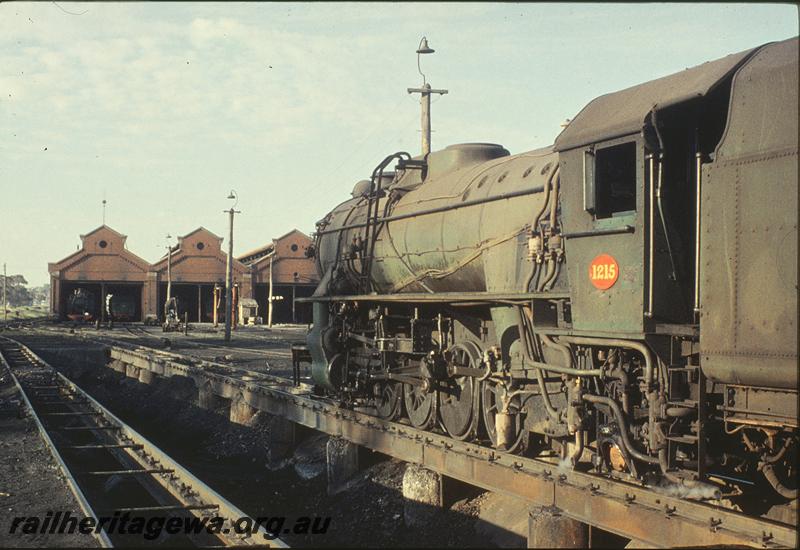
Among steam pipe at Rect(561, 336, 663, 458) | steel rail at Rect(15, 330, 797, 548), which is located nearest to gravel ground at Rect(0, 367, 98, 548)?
steel rail at Rect(15, 330, 797, 548)

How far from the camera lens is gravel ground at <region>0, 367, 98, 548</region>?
8594 mm

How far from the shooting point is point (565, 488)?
7484mm

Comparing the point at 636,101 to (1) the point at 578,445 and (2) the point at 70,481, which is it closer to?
(1) the point at 578,445

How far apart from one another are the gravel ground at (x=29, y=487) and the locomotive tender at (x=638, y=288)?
4592mm

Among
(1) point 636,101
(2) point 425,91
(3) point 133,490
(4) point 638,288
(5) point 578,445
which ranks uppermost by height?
(2) point 425,91

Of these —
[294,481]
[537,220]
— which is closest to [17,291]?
[294,481]

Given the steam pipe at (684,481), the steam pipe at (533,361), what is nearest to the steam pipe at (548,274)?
the steam pipe at (533,361)

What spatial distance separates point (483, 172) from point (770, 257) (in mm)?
5287

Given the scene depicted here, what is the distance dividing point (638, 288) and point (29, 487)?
838cm

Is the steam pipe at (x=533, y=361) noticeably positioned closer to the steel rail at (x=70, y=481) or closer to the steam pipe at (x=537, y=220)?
the steam pipe at (x=537, y=220)

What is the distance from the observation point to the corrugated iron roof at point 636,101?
6.51 meters

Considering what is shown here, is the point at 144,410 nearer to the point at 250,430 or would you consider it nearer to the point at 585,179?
the point at 250,430

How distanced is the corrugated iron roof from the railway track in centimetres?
477

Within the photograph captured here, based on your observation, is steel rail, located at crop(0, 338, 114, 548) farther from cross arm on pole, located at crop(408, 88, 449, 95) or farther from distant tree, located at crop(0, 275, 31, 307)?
distant tree, located at crop(0, 275, 31, 307)
